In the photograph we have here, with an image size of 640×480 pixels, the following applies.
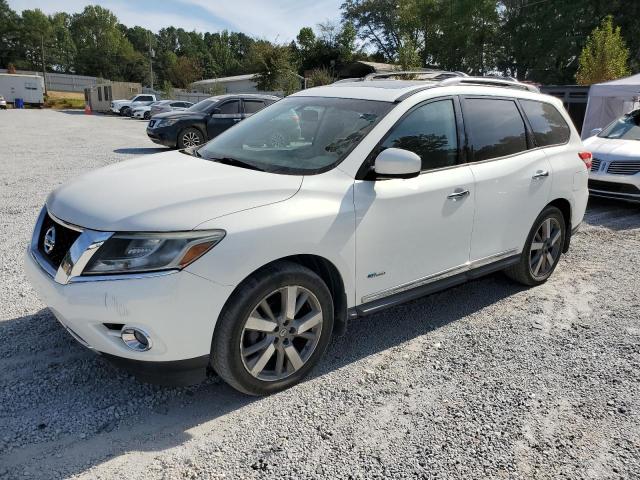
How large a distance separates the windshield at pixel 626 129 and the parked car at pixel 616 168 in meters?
0.03

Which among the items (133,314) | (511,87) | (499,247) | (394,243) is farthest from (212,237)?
(511,87)

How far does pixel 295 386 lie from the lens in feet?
9.99

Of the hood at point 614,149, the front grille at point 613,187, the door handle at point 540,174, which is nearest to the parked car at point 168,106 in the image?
the hood at point 614,149

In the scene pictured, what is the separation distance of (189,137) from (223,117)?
109 cm

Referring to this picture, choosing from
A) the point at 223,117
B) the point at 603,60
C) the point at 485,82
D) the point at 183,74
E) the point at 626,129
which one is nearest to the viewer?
the point at 485,82

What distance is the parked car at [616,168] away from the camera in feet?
25.3

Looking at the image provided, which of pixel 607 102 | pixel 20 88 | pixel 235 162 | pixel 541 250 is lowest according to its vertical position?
pixel 541 250

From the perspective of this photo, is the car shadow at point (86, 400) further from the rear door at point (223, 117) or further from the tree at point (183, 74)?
the tree at point (183, 74)

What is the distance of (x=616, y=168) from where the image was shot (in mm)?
7883

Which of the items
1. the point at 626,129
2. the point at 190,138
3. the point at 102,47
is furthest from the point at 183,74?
the point at 626,129

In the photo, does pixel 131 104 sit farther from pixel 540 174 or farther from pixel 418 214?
pixel 418 214

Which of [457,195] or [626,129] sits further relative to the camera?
[626,129]

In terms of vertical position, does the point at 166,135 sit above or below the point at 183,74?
below

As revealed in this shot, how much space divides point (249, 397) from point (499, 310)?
233 cm
